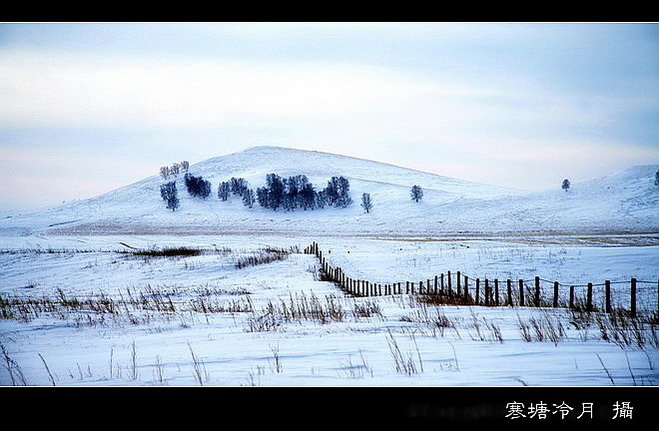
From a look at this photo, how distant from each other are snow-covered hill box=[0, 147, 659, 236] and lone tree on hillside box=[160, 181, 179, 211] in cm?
94

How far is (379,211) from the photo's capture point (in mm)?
72125

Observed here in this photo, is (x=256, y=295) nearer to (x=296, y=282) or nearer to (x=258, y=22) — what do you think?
(x=296, y=282)

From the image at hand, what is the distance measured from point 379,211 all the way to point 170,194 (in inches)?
1057

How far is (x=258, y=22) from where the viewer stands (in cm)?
710

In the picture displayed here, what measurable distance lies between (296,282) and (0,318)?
336 inches

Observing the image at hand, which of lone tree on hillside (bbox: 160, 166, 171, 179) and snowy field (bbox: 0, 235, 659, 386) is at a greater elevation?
lone tree on hillside (bbox: 160, 166, 171, 179)

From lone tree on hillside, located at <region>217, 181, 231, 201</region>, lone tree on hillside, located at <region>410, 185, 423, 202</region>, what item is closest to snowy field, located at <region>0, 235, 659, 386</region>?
lone tree on hillside, located at <region>410, 185, 423, 202</region>

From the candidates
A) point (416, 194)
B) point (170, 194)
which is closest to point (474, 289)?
point (416, 194)

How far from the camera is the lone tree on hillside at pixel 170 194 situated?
247ft

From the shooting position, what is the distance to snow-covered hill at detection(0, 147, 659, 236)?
162 ft

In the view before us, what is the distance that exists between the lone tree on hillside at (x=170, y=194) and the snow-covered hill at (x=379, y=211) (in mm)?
943

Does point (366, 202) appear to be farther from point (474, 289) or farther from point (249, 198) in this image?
point (474, 289)
